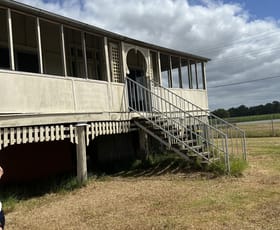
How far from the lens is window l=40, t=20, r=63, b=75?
10.6 metres

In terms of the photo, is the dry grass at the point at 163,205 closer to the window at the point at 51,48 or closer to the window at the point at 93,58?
the window at the point at 51,48

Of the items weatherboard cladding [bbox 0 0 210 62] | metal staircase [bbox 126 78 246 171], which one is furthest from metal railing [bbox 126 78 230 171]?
weatherboard cladding [bbox 0 0 210 62]

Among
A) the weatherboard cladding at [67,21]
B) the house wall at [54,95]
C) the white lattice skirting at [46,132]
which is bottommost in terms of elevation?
the white lattice skirting at [46,132]

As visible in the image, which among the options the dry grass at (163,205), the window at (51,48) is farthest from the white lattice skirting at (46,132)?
the window at (51,48)

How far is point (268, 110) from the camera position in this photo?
96.4 m

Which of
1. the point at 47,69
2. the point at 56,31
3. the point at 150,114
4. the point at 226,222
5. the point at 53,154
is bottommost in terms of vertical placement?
the point at 226,222

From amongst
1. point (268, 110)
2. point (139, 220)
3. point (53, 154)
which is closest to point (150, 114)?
point (53, 154)

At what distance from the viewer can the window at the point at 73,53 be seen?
1145 cm

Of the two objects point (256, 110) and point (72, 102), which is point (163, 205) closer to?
point (72, 102)

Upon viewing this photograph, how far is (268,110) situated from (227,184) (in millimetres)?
94230

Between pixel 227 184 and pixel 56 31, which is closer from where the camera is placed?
pixel 227 184

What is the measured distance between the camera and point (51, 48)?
10.9 meters

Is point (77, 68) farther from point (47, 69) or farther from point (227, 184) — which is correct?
point (227, 184)

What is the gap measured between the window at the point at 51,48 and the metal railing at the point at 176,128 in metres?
2.35
